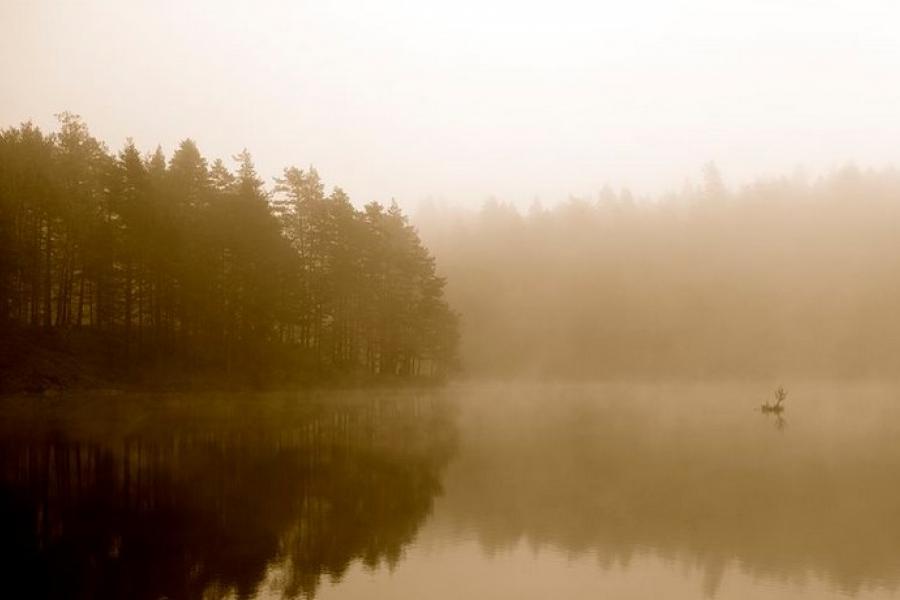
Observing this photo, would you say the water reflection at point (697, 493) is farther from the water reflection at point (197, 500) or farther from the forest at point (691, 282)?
the forest at point (691, 282)

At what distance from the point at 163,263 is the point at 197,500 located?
3714 centimetres

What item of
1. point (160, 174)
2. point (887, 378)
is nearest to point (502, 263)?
point (887, 378)

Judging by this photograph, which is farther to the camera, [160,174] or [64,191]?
[160,174]

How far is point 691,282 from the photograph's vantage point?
11169cm

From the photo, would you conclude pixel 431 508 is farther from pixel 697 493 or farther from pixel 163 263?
pixel 163 263

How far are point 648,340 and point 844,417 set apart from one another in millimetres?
52686

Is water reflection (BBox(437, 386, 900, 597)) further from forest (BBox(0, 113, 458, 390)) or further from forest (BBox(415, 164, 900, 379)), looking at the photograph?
forest (BBox(415, 164, 900, 379))

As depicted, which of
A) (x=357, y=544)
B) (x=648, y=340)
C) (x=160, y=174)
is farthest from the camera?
(x=648, y=340)

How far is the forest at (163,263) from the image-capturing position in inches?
2100

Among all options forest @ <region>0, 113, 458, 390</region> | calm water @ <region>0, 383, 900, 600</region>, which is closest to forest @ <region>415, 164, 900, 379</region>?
forest @ <region>0, 113, 458, 390</region>

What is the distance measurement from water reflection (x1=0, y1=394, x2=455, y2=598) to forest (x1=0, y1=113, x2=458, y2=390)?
13516 millimetres

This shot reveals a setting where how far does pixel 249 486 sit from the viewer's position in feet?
80.0

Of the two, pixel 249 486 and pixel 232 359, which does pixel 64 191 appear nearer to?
pixel 232 359

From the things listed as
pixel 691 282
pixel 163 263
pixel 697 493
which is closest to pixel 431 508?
pixel 697 493
